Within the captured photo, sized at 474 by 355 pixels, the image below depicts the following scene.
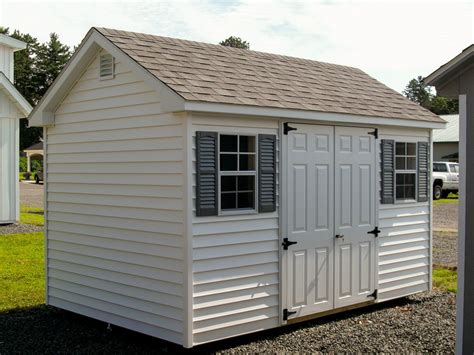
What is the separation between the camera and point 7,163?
18.3 meters

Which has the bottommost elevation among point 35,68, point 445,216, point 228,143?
point 445,216

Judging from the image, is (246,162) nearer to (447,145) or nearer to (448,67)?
(448,67)

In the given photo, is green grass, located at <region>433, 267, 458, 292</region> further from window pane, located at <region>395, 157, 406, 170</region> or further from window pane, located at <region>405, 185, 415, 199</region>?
window pane, located at <region>395, 157, 406, 170</region>

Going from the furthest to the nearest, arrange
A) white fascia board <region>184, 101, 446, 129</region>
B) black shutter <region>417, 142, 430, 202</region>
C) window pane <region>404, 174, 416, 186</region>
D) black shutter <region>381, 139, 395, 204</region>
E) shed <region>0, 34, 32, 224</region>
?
shed <region>0, 34, 32, 224</region> < black shutter <region>417, 142, 430, 202</region> < window pane <region>404, 174, 416, 186</region> < black shutter <region>381, 139, 395, 204</region> < white fascia board <region>184, 101, 446, 129</region>

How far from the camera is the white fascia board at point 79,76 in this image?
24.0 ft

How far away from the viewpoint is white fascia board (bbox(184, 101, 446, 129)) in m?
7.27

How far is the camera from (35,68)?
237 ft

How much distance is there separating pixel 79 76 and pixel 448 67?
4849 mm

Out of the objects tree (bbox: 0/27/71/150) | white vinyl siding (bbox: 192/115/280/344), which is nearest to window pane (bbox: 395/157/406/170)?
white vinyl siding (bbox: 192/115/280/344)

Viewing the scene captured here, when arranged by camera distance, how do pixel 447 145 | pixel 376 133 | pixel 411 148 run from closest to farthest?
pixel 376 133 < pixel 411 148 < pixel 447 145

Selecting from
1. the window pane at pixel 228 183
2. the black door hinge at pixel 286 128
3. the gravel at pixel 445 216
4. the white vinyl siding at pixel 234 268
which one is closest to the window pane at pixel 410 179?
the black door hinge at pixel 286 128

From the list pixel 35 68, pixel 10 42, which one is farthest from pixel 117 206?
pixel 35 68

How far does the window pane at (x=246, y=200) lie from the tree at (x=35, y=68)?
62.1m

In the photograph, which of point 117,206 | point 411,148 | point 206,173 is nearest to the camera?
point 206,173
